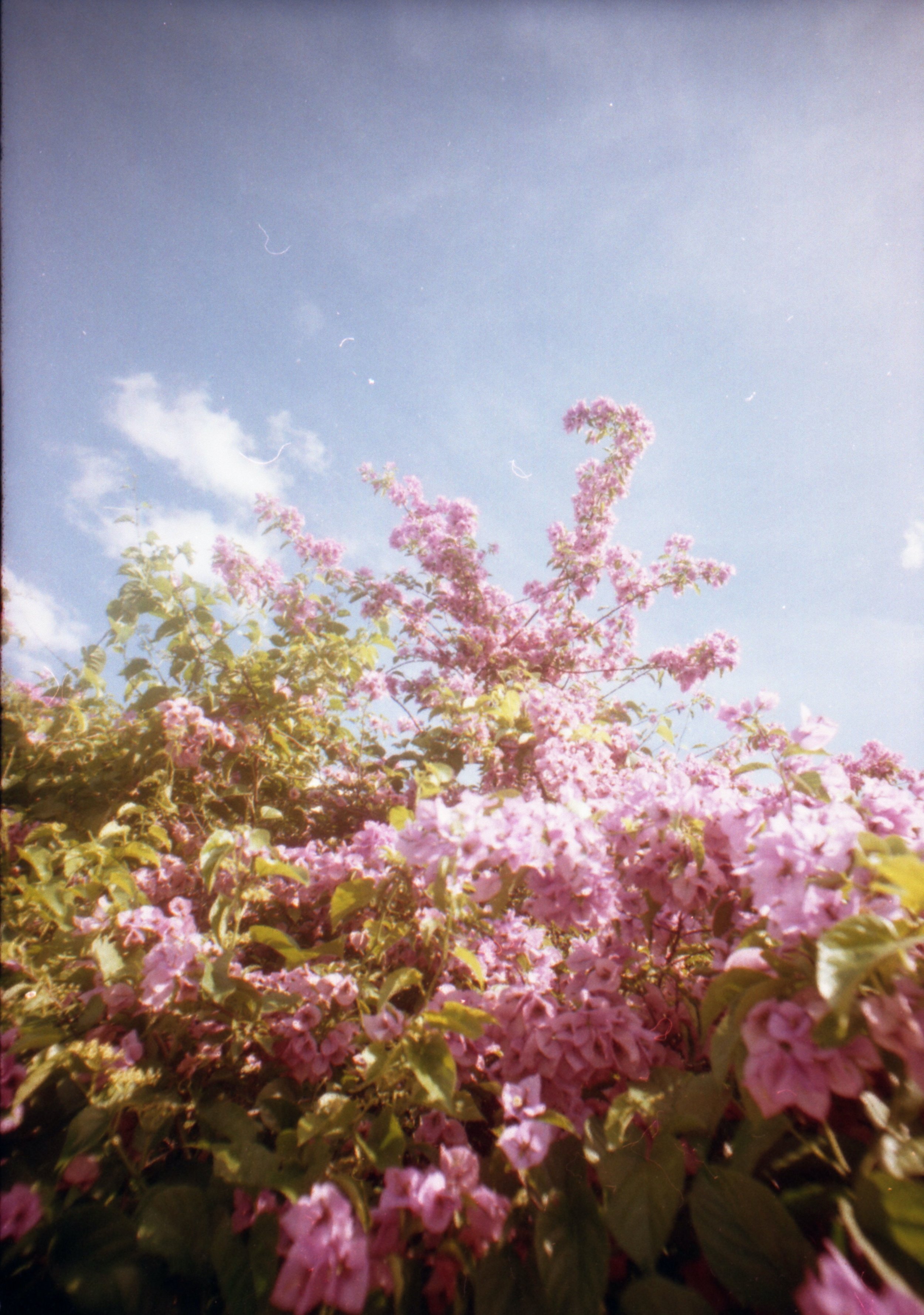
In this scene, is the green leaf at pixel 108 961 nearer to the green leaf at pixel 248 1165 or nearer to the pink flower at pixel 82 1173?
the pink flower at pixel 82 1173

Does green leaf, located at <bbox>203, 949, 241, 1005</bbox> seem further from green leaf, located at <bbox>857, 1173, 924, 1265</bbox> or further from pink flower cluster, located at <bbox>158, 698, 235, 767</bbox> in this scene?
green leaf, located at <bbox>857, 1173, 924, 1265</bbox>

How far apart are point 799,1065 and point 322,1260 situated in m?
0.92

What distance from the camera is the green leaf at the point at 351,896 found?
5.08ft

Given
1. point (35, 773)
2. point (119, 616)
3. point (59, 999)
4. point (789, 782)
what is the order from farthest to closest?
point (119, 616) → point (35, 773) → point (789, 782) → point (59, 999)

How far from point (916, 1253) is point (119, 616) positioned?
335cm

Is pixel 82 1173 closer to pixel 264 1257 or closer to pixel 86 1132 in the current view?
pixel 86 1132

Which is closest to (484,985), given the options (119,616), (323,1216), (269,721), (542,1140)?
(542,1140)

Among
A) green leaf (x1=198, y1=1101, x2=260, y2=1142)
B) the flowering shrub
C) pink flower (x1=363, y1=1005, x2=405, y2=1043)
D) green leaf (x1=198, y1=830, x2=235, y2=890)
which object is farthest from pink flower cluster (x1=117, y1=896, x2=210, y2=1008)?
pink flower (x1=363, y1=1005, x2=405, y2=1043)

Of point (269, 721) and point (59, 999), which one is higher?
point (269, 721)

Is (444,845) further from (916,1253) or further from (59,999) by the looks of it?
(59,999)

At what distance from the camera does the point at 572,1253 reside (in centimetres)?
101

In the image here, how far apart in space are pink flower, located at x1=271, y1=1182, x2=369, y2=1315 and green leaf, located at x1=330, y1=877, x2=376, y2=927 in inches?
23.3

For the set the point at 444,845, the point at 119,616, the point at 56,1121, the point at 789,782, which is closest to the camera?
the point at 56,1121

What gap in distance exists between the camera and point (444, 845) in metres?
1.44
